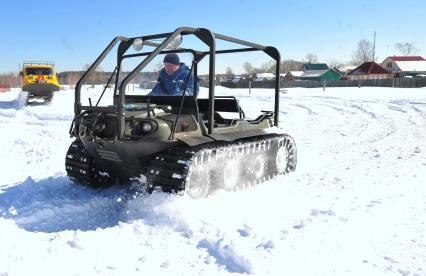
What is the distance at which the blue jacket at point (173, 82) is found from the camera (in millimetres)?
5391

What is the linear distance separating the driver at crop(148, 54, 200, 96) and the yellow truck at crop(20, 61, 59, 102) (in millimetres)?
17667

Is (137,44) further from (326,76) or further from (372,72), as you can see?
(326,76)

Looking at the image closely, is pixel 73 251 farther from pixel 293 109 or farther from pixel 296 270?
pixel 293 109

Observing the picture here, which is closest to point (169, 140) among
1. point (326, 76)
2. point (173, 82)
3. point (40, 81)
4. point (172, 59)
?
point (173, 82)

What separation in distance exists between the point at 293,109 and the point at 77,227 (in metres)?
14.8

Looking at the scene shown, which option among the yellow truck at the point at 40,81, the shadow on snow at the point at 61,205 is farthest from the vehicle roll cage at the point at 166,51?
the yellow truck at the point at 40,81

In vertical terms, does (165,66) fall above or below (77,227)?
above

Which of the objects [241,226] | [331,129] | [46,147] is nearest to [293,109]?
[331,129]

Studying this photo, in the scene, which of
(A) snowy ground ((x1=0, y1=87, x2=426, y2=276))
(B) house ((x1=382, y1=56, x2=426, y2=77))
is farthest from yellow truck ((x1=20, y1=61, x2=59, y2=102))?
(B) house ((x1=382, y1=56, x2=426, y2=77))

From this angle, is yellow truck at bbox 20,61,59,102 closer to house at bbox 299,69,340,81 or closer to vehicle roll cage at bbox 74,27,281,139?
vehicle roll cage at bbox 74,27,281,139

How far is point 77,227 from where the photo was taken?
425 cm

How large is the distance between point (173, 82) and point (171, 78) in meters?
0.09

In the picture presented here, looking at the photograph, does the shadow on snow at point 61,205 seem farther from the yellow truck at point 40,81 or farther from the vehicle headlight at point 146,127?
the yellow truck at point 40,81

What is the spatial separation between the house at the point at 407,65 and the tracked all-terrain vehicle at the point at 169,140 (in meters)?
75.7
